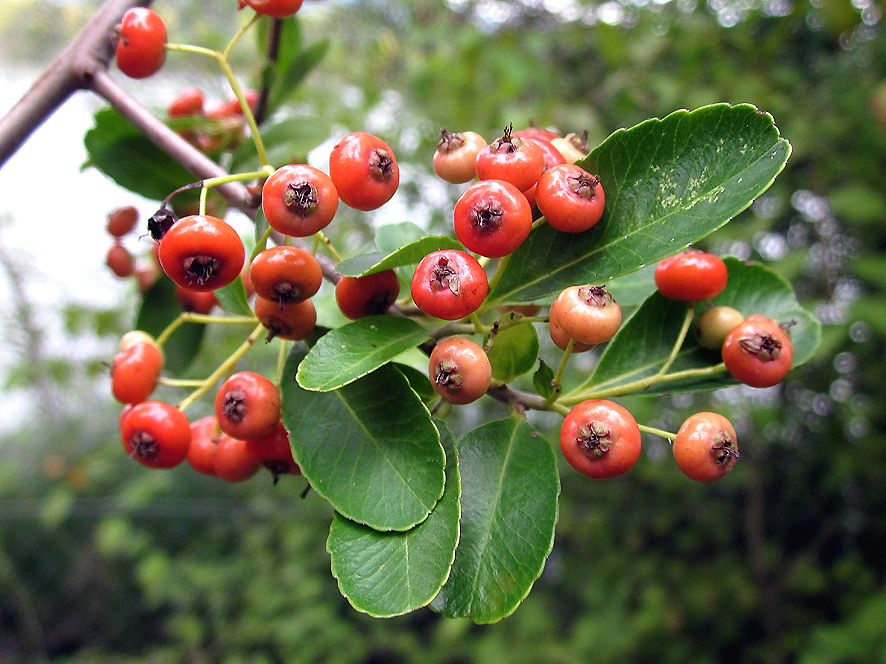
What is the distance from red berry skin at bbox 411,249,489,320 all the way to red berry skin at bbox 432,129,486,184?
174mm

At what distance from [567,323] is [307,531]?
3527 millimetres

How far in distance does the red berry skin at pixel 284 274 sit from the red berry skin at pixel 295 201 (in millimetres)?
29

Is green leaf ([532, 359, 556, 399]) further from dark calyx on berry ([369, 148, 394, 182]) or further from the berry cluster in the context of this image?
dark calyx on berry ([369, 148, 394, 182])

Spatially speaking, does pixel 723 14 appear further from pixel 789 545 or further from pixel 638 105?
pixel 789 545

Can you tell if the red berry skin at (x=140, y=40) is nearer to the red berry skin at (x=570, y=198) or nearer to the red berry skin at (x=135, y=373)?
the red berry skin at (x=135, y=373)

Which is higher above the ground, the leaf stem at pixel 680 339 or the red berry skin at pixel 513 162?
the red berry skin at pixel 513 162

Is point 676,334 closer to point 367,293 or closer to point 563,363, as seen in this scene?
point 563,363

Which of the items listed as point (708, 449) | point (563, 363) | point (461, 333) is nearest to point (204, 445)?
point (461, 333)

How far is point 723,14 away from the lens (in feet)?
9.66

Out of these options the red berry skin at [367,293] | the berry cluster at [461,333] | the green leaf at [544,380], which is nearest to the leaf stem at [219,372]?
the berry cluster at [461,333]

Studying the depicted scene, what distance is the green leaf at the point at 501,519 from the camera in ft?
2.03

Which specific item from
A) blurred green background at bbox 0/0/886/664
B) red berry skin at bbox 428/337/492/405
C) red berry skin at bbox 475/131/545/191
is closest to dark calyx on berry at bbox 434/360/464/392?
red berry skin at bbox 428/337/492/405

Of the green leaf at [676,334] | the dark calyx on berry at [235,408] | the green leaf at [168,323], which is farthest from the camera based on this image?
the green leaf at [168,323]

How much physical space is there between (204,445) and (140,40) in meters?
0.61
